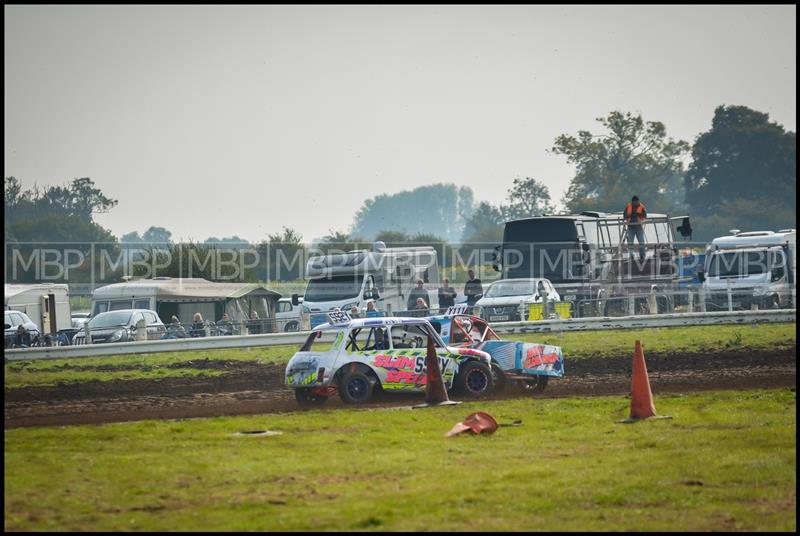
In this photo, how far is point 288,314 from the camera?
42312 mm

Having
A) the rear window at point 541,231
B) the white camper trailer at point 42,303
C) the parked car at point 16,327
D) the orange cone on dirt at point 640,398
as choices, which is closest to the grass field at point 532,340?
the parked car at point 16,327

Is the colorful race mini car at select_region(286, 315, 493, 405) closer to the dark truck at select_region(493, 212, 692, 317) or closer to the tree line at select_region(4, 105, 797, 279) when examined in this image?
the dark truck at select_region(493, 212, 692, 317)

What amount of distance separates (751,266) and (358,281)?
1168cm

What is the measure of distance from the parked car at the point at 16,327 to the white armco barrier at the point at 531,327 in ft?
13.7

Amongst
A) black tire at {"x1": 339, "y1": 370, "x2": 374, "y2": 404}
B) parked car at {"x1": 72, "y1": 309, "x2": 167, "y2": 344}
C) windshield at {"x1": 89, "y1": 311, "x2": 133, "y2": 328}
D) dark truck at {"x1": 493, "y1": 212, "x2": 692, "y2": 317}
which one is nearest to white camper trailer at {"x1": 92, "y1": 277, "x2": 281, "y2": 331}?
parked car at {"x1": 72, "y1": 309, "x2": 167, "y2": 344}

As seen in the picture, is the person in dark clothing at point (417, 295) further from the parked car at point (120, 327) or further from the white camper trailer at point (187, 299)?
the parked car at point (120, 327)

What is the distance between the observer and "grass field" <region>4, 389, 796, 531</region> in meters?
9.60

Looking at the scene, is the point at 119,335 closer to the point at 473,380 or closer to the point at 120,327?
the point at 120,327

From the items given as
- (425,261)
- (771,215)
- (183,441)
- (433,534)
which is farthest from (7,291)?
(771,215)

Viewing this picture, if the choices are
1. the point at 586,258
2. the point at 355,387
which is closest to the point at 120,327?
the point at 586,258

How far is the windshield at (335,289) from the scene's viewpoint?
3600cm

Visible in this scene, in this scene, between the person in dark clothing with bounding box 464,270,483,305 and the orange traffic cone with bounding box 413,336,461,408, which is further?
the person in dark clothing with bounding box 464,270,483,305

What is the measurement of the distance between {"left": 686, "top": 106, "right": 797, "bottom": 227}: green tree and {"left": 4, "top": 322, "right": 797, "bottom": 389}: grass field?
60531 mm

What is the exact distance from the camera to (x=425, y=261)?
40281 millimetres
